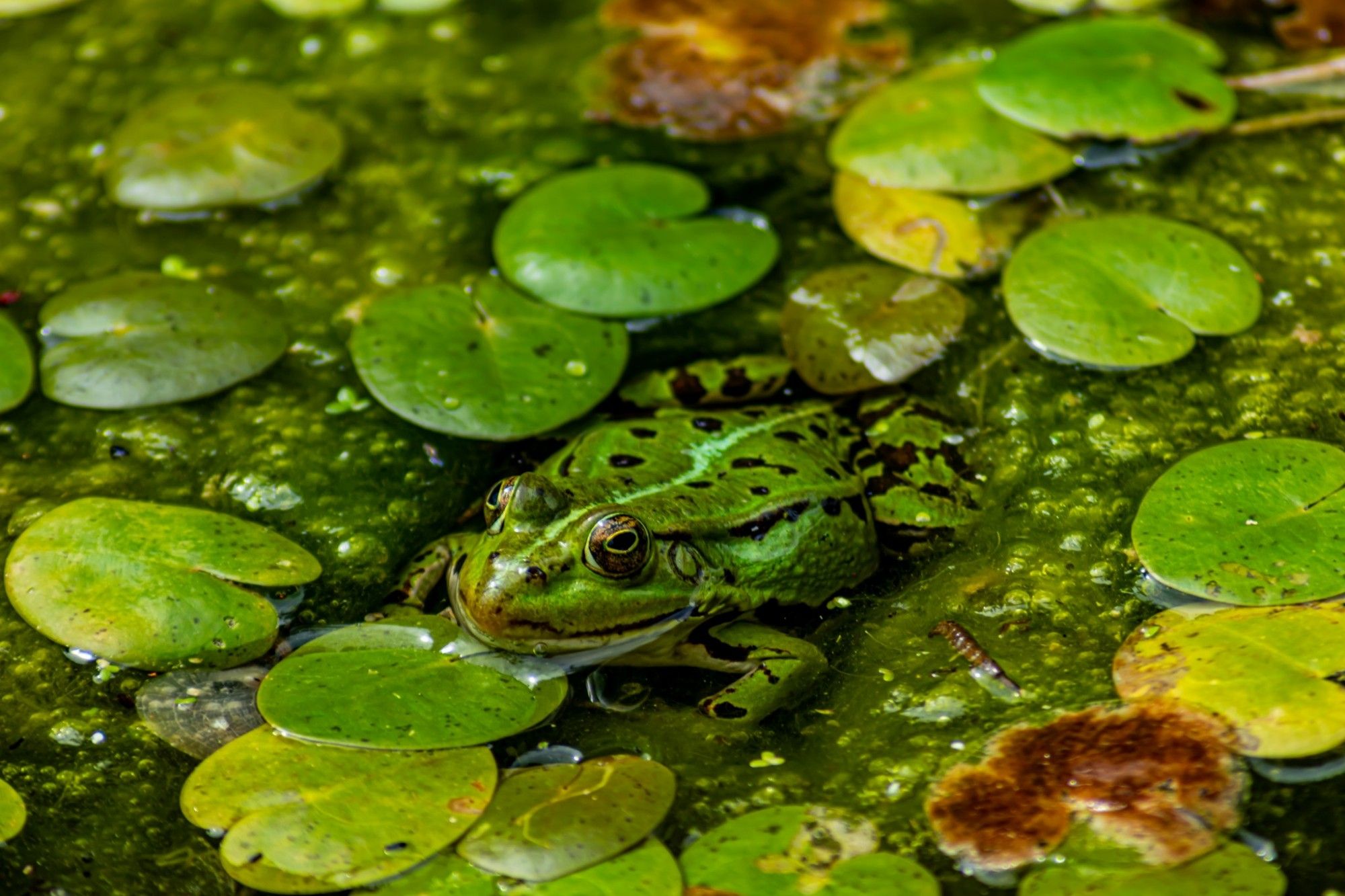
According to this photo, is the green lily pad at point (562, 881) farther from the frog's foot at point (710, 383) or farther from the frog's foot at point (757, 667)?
the frog's foot at point (710, 383)

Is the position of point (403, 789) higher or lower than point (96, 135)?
lower

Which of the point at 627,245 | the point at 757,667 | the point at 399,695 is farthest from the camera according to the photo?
the point at 627,245

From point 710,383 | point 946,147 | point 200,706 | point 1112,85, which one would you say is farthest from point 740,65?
point 200,706

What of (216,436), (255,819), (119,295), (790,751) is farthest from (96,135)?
(790,751)

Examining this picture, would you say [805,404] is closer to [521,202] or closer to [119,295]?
[521,202]

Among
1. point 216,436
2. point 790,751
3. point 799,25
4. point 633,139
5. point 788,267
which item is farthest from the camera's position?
point 799,25

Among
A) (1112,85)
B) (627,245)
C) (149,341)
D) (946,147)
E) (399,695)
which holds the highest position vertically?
(1112,85)

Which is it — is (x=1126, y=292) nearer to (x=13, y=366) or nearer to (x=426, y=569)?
(x=426, y=569)

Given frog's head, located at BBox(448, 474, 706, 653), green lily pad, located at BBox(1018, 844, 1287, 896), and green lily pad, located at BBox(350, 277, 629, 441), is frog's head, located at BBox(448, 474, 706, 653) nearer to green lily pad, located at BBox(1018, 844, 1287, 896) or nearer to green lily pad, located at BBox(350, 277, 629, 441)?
green lily pad, located at BBox(350, 277, 629, 441)
